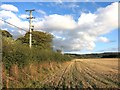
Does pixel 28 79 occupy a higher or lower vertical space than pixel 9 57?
lower

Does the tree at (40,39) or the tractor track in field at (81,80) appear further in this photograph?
the tree at (40,39)

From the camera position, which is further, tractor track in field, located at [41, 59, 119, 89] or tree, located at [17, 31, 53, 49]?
tree, located at [17, 31, 53, 49]

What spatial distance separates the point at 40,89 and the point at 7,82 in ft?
6.09

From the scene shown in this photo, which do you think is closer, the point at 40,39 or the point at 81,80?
the point at 81,80

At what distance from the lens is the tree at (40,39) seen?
65637 mm

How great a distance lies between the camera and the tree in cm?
6564

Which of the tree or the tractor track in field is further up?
the tree

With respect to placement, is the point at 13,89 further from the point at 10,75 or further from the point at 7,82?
the point at 10,75

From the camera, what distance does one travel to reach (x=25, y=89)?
620 inches

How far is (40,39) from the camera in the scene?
67.9m

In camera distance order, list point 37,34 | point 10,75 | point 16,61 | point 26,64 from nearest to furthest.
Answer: point 10,75 → point 16,61 → point 26,64 → point 37,34

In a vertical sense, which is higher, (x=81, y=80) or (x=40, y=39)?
(x=40, y=39)

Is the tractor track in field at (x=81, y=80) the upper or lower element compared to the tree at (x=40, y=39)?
lower

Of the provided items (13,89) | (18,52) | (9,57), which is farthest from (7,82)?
(18,52)
